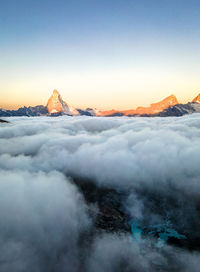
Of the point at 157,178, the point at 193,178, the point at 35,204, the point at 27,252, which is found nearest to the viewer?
the point at 27,252

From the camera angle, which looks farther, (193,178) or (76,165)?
(76,165)

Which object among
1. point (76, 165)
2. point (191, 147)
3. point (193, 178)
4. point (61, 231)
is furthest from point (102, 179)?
point (191, 147)

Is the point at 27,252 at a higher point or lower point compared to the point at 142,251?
higher

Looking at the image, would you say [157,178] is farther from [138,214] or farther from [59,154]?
[59,154]

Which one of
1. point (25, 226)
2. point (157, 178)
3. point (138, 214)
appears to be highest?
point (25, 226)

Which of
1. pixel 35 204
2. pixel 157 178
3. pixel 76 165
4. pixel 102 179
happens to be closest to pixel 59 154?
pixel 76 165

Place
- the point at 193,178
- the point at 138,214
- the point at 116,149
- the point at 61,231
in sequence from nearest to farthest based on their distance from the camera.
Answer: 1. the point at 61,231
2. the point at 138,214
3. the point at 193,178
4. the point at 116,149

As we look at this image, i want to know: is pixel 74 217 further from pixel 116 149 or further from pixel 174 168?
pixel 174 168
